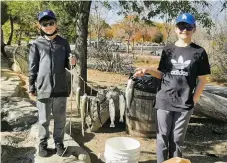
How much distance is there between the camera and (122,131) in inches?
282

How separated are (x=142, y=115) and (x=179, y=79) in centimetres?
290

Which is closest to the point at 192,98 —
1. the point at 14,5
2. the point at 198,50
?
the point at 198,50

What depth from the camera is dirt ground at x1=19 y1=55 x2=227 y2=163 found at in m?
5.93

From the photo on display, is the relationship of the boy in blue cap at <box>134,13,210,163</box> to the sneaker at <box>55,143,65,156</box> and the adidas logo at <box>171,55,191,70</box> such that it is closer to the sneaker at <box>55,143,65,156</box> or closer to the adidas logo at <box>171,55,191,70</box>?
the adidas logo at <box>171,55,191,70</box>

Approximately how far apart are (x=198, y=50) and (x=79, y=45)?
6559 millimetres

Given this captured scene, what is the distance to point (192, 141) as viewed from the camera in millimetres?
6973

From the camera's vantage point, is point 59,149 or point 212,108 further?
point 212,108

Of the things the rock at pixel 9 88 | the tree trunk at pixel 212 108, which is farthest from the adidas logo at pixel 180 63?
the rock at pixel 9 88

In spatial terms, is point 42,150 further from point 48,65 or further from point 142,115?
point 142,115

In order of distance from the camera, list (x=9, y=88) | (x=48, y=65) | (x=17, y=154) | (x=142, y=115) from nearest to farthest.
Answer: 1. (x=48, y=65)
2. (x=17, y=154)
3. (x=142, y=115)
4. (x=9, y=88)

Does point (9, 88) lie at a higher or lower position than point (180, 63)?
lower

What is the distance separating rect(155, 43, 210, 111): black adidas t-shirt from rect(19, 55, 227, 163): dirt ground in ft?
6.77

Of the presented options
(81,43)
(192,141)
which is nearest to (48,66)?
(192,141)

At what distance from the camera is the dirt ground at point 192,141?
5926mm
